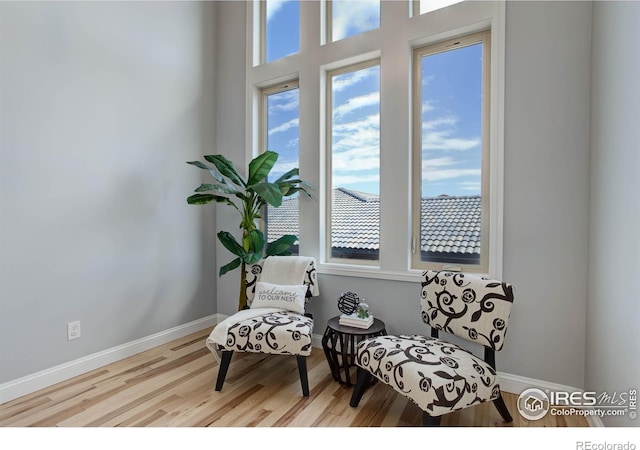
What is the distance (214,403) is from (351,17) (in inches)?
128

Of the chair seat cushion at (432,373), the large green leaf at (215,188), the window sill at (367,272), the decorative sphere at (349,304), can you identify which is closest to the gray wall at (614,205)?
the chair seat cushion at (432,373)

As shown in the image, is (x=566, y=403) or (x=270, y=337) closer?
(x=566, y=403)

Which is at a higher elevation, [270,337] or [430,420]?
[270,337]

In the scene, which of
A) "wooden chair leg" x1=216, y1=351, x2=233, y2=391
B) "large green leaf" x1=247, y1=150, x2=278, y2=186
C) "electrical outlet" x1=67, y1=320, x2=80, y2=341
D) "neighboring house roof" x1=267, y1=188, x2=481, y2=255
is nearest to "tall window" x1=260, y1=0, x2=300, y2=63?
"large green leaf" x1=247, y1=150, x2=278, y2=186

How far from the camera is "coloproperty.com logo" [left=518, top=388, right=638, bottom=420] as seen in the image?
5.48 feet

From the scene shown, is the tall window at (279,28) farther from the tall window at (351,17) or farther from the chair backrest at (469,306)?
the chair backrest at (469,306)

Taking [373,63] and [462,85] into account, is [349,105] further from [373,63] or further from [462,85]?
[462,85]

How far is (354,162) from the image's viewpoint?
2.94 metres

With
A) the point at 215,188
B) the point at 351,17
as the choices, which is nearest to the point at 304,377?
the point at 215,188

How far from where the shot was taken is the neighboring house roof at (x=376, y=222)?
8.09 ft

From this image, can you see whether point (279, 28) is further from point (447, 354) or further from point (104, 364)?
point (104, 364)

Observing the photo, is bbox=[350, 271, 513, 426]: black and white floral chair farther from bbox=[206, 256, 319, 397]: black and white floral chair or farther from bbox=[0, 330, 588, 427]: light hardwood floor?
bbox=[206, 256, 319, 397]: black and white floral chair

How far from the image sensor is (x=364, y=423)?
1889 mm

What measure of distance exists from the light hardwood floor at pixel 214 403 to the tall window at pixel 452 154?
103cm
